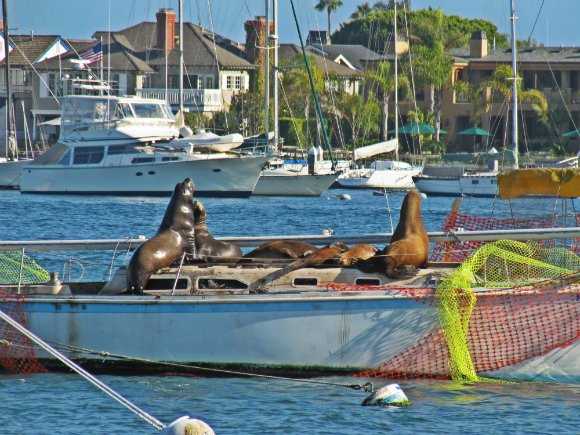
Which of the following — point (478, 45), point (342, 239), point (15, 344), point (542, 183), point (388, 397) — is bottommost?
point (388, 397)

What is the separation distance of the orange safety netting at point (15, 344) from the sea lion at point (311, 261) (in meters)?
3.03

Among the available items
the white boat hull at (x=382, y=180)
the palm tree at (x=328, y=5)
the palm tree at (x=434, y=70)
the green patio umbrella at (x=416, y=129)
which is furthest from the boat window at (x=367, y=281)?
the palm tree at (x=328, y=5)

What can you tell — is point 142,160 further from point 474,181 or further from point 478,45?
point 478,45

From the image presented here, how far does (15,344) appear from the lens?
54.7ft

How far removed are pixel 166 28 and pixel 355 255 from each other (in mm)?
83125

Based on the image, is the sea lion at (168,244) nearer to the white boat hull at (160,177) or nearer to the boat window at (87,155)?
the white boat hull at (160,177)

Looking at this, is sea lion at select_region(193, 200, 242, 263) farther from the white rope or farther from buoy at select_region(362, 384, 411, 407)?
the white rope

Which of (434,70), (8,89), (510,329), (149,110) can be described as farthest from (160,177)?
(510,329)

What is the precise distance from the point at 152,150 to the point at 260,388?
47908 mm

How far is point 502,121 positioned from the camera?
93250mm

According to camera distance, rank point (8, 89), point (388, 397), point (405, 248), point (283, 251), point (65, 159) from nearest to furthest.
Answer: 1. point (388, 397)
2. point (405, 248)
3. point (283, 251)
4. point (65, 159)
5. point (8, 89)

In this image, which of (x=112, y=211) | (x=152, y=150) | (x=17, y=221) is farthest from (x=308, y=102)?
(x=17, y=221)

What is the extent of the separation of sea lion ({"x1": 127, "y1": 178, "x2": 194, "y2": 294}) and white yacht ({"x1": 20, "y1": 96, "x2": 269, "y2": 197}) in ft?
147

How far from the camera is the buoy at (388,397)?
49.4 feet
